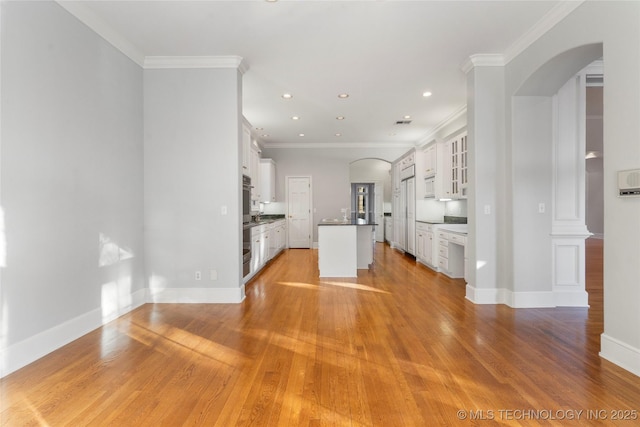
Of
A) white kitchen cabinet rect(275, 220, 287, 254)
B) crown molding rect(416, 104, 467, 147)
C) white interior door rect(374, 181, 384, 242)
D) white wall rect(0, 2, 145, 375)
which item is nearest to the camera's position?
white wall rect(0, 2, 145, 375)

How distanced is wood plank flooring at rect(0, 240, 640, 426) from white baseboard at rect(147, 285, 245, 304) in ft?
0.68

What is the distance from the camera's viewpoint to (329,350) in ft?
8.73

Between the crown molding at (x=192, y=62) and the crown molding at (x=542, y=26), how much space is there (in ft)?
10.3

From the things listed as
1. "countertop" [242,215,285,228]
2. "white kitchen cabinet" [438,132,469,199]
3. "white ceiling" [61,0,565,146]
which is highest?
"white ceiling" [61,0,565,146]

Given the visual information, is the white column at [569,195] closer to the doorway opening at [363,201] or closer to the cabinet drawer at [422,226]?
the cabinet drawer at [422,226]

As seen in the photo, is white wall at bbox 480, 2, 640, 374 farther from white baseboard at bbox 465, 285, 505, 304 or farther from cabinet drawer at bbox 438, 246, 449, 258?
cabinet drawer at bbox 438, 246, 449, 258

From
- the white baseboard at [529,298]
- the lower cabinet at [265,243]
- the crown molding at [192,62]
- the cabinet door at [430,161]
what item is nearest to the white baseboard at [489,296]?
the white baseboard at [529,298]

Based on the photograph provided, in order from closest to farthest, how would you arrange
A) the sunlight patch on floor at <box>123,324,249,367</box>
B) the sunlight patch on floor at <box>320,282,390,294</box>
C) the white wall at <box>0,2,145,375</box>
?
the white wall at <box>0,2,145,375</box>
the sunlight patch on floor at <box>123,324,249,367</box>
the sunlight patch on floor at <box>320,282,390,294</box>

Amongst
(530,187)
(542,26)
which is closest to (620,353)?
(530,187)

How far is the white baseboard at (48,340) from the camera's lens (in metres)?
2.32

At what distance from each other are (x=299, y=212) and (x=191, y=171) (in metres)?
5.57

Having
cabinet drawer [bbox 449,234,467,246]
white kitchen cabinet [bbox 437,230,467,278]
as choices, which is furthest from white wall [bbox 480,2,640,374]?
white kitchen cabinet [bbox 437,230,467,278]

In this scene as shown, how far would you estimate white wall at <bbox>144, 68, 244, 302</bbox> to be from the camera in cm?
407

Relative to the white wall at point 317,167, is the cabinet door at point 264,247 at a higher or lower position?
lower
